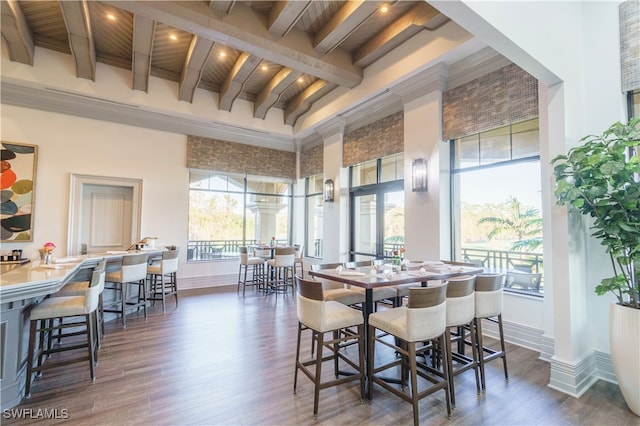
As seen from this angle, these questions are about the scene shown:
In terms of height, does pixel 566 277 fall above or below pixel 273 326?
above

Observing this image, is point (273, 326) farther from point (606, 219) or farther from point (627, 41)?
point (627, 41)

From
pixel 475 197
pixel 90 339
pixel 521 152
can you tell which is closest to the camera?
pixel 90 339

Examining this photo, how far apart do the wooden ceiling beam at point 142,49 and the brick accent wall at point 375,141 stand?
385cm

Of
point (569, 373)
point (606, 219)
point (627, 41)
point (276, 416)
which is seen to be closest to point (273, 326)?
point (276, 416)

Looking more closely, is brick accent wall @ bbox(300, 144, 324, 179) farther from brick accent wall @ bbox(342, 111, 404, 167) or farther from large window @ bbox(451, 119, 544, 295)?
large window @ bbox(451, 119, 544, 295)

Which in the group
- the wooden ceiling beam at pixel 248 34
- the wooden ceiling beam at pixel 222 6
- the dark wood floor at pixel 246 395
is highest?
the wooden ceiling beam at pixel 222 6

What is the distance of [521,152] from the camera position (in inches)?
147

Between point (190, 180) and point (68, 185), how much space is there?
221cm

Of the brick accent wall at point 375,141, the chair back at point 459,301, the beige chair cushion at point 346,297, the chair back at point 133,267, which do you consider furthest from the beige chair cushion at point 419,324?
the chair back at point 133,267

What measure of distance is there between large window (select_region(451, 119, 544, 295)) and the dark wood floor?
108 centimetres

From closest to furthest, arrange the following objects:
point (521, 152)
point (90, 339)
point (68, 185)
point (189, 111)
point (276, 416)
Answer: point (276, 416)
point (90, 339)
point (521, 152)
point (68, 185)
point (189, 111)

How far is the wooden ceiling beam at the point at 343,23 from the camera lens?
3.65 m

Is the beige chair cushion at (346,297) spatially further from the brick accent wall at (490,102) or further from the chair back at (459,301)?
the brick accent wall at (490,102)

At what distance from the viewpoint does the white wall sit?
5.45 m
